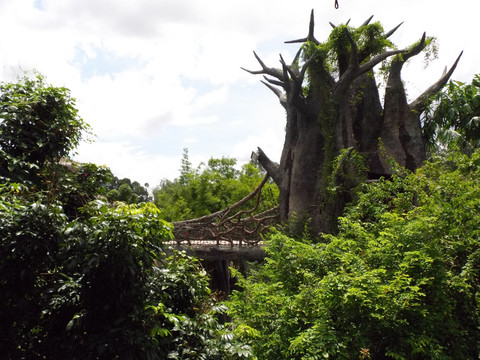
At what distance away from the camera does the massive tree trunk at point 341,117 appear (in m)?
9.97

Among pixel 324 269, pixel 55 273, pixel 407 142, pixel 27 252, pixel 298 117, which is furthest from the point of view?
pixel 298 117

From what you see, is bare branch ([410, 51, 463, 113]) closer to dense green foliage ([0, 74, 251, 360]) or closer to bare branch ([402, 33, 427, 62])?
bare branch ([402, 33, 427, 62])

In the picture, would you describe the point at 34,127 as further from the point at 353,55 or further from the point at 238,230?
the point at 238,230

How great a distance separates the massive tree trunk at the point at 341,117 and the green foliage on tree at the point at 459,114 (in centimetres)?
54

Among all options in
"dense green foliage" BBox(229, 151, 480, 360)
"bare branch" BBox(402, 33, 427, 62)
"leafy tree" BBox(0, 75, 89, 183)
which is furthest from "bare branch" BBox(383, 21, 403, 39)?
"leafy tree" BBox(0, 75, 89, 183)

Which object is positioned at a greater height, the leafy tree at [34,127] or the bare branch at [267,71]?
the bare branch at [267,71]

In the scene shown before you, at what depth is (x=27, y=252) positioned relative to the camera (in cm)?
329

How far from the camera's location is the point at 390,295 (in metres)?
5.02

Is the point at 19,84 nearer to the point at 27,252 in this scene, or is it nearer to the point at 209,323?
the point at 27,252

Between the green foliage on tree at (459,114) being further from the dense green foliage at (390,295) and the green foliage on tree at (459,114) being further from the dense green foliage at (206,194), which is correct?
the dense green foliage at (206,194)

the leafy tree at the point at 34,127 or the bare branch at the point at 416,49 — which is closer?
the leafy tree at the point at 34,127

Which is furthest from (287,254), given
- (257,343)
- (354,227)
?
(257,343)

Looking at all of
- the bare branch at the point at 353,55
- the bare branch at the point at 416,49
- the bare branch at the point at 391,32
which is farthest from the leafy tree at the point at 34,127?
the bare branch at the point at 391,32

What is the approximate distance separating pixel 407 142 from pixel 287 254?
534 cm
